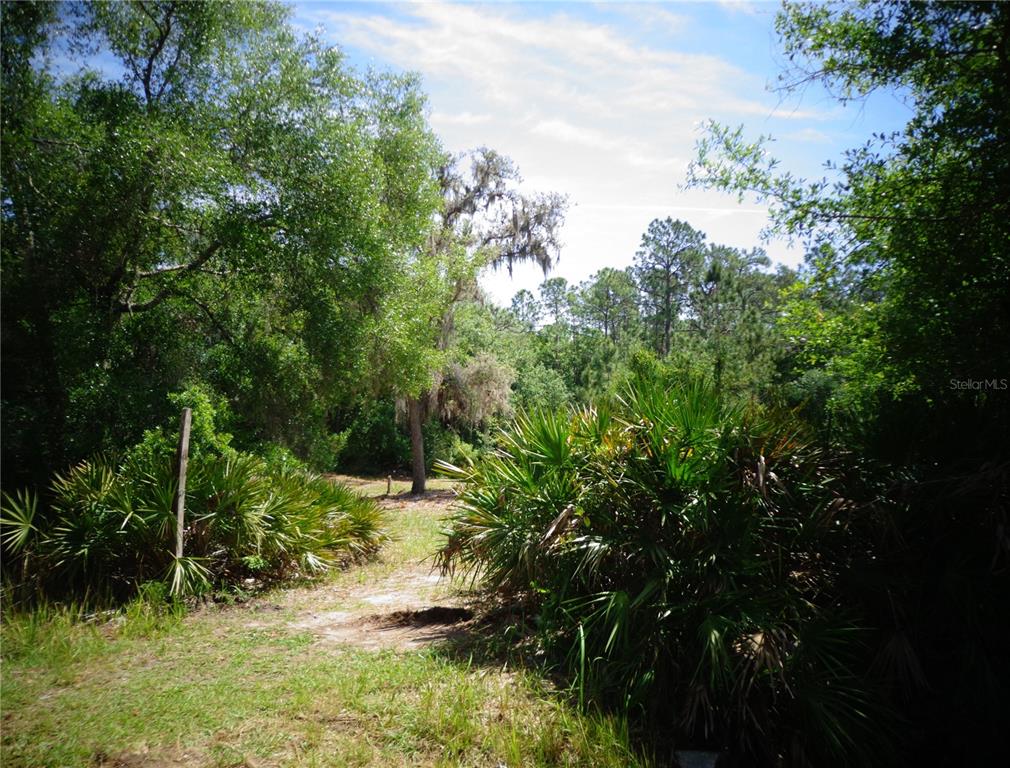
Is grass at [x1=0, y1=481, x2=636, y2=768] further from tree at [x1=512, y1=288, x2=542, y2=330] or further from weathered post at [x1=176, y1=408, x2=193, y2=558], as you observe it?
tree at [x1=512, y1=288, x2=542, y2=330]

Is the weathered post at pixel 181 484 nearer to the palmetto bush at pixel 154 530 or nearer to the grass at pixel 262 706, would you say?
the palmetto bush at pixel 154 530

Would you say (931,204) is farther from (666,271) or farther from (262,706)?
(666,271)

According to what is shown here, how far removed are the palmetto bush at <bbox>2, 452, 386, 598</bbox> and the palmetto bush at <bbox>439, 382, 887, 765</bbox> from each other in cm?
372

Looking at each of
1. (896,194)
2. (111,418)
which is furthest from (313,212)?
(896,194)

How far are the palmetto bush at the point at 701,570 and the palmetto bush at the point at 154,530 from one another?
12.2 feet

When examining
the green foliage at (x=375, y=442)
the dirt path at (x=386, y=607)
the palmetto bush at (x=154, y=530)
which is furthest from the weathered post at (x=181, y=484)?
the green foliage at (x=375, y=442)

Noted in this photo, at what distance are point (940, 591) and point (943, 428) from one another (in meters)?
1.51

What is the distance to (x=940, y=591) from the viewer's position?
15.8ft

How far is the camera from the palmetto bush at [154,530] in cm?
730

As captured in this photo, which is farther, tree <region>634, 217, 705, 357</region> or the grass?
tree <region>634, 217, 705, 357</region>

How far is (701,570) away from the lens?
5168mm

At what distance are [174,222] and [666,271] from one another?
4096 centimetres

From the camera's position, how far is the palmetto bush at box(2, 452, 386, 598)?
7.30 m

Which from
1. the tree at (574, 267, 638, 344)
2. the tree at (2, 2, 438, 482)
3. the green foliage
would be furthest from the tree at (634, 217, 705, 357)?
the tree at (2, 2, 438, 482)
